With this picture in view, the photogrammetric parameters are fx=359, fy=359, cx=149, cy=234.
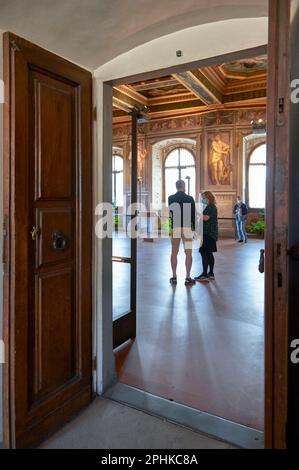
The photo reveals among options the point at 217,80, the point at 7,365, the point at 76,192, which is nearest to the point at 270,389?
the point at 7,365

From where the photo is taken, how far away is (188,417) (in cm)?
216

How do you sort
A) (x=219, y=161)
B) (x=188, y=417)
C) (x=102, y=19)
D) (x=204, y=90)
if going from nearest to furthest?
1. (x=102, y=19)
2. (x=188, y=417)
3. (x=204, y=90)
4. (x=219, y=161)

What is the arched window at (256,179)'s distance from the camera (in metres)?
13.3

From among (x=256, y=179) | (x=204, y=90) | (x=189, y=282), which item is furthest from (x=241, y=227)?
(x=189, y=282)

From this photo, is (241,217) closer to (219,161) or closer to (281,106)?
(219,161)

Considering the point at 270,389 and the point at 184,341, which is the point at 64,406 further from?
the point at 184,341

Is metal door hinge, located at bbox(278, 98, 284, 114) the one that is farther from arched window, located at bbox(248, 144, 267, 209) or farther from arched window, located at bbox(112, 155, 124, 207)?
arched window, located at bbox(112, 155, 124, 207)

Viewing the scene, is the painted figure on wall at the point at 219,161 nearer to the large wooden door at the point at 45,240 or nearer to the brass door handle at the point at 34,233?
the large wooden door at the point at 45,240

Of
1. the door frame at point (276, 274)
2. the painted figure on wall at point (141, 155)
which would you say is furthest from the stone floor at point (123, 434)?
the painted figure on wall at point (141, 155)

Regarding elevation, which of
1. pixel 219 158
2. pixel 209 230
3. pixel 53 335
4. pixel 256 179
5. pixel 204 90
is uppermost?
pixel 204 90

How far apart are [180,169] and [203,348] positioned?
12.0m

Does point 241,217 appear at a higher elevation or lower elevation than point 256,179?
lower

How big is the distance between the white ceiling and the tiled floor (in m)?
2.26
